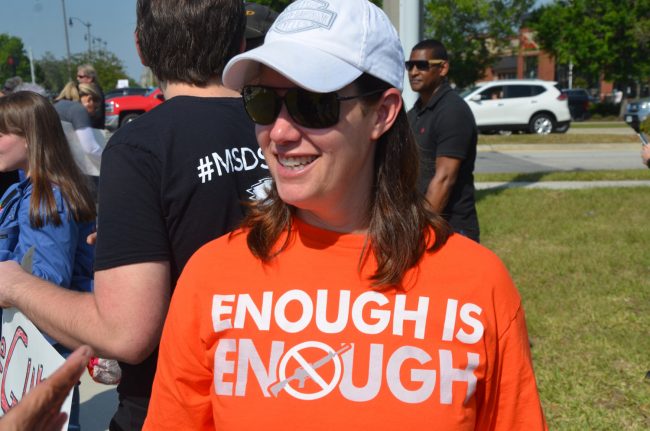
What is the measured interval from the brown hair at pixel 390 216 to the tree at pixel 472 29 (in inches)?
1540

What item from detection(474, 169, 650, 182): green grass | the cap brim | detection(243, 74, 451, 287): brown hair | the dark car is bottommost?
the dark car

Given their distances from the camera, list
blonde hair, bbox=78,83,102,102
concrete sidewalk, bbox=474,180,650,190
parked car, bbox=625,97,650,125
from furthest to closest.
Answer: concrete sidewalk, bbox=474,180,650,190 < blonde hair, bbox=78,83,102,102 < parked car, bbox=625,97,650,125

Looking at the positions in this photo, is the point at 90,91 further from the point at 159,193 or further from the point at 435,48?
the point at 159,193

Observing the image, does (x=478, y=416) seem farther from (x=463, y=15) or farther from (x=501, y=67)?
(x=501, y=67)

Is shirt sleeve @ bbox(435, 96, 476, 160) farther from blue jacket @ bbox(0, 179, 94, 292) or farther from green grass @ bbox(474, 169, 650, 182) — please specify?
green grass @ bbox(474, 169, 650, 182)

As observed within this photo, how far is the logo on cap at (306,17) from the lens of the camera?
56.4 inches

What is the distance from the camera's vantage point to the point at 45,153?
9.30 ft

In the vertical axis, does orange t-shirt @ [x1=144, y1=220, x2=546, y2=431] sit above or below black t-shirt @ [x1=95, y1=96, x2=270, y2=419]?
below

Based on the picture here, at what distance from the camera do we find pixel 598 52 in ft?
117

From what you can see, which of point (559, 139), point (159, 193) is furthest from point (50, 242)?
point (559, 139)

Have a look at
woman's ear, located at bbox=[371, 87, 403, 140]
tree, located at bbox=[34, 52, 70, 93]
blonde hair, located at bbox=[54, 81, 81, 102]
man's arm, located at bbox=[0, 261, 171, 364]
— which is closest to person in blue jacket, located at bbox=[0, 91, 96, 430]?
man's arm, located at bbox=[0, 261, 171, 364]

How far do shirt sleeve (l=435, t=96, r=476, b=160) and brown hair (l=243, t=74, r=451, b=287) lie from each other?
276 cm

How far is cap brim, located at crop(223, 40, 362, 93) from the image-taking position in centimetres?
137

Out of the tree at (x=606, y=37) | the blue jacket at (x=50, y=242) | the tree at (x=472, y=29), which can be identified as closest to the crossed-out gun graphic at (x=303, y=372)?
the blue jacket at (x=50, y=242)
